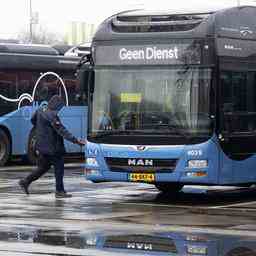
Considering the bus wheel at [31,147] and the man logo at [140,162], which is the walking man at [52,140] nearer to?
the man logo at [140,162]

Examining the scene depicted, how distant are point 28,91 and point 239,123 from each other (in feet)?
36.2

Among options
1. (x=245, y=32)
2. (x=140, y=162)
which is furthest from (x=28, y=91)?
(x=245, y=32)

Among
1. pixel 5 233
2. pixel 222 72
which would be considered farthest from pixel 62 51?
pixel 5 233

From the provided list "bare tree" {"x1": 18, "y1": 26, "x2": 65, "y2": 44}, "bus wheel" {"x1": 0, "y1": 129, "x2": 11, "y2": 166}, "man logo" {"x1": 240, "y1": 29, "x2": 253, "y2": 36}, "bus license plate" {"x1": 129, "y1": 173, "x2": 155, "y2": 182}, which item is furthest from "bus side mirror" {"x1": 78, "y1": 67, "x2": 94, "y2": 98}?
"bare tree" {"x1": 18, "y1": 26, "x2": 65, "y2": 44}

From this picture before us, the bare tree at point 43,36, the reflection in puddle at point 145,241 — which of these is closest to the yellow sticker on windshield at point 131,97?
the reflection in puddle at point 145,241

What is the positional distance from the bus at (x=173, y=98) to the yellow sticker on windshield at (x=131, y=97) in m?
0.02

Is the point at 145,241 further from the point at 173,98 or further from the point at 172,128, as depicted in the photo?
the point at 173,98

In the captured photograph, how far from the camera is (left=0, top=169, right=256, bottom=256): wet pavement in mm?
11359

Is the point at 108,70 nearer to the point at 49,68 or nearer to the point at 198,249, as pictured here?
the point at 198,249

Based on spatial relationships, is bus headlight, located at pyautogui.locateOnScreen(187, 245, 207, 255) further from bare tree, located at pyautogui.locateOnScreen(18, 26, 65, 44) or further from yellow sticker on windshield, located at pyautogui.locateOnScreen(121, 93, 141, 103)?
bare tree, located at pyautogui.locateOnScreen(18, 26, 65, 44)

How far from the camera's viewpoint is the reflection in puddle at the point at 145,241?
11.1m

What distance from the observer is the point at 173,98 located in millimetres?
16250

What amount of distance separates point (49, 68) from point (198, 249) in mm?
16418

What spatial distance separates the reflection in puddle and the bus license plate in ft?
11.7
